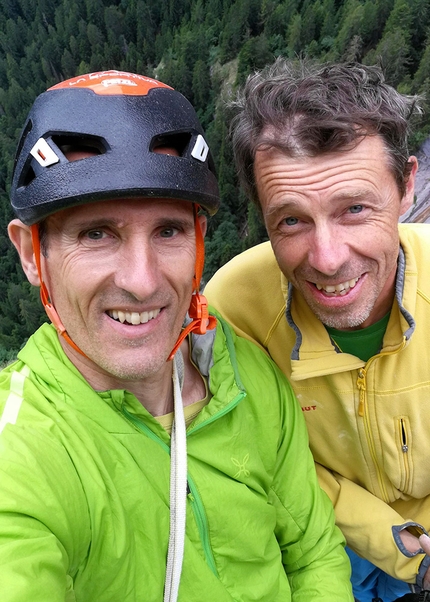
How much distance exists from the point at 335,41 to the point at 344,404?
46318 mm

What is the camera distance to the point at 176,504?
1.80 meters

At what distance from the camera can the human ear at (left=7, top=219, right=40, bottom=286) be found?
2033 millimetres

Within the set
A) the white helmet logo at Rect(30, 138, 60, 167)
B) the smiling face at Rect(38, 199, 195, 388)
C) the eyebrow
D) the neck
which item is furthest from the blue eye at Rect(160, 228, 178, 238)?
the eyebrow

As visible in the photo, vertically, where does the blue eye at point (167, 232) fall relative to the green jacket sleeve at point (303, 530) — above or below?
above

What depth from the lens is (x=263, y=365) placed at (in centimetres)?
252

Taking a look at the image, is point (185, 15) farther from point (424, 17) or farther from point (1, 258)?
point (424, 17)

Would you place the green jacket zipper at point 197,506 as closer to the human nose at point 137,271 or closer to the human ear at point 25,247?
the human nose at point 137,271

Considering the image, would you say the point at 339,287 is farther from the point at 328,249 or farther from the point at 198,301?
the point at 198,301

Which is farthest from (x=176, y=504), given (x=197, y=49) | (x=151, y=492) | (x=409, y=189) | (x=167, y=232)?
(x=197, y=49)

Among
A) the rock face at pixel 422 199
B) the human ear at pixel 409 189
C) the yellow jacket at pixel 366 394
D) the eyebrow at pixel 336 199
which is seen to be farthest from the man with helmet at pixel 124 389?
the rock face at pixel 422 199

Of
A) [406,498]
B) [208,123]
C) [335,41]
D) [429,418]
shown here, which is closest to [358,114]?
[429,418]

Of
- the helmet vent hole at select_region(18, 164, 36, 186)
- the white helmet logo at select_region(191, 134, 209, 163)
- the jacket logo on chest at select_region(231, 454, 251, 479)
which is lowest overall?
the jacket logo on chest at select_region(231, 454, 251, 479)

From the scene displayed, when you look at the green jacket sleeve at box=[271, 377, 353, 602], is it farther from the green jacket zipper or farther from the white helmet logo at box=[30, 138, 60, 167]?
the white helmet logo at box=[30, 138, 60, 167]

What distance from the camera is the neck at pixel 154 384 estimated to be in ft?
6.48
